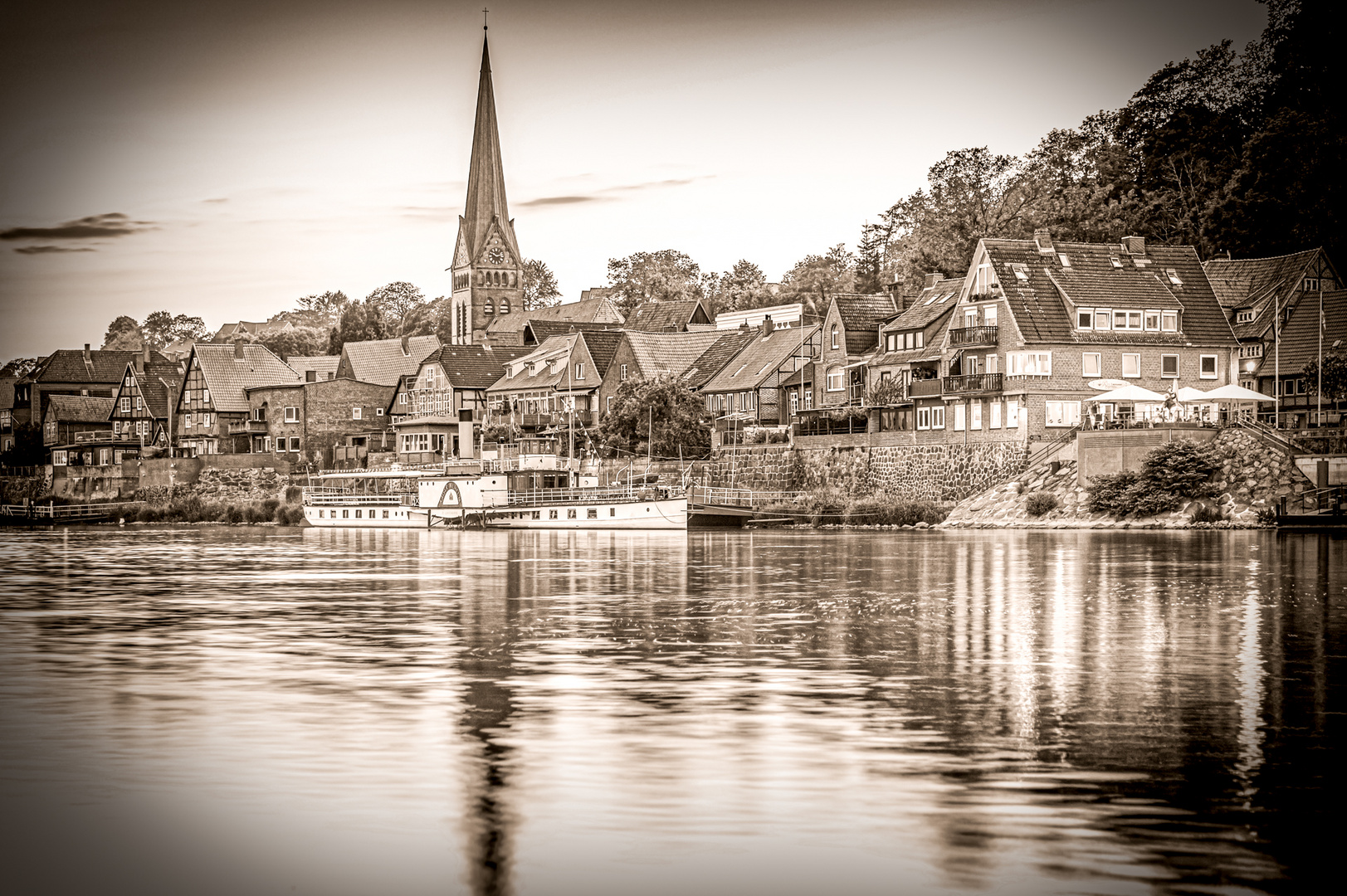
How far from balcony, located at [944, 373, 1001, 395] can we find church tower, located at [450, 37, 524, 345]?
338 feet

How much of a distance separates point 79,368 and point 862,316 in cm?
9484

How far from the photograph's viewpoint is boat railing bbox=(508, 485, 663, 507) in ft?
266

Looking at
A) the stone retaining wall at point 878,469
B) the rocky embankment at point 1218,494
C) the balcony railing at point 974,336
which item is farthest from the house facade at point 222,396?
the rocky embankment at point 1218,494

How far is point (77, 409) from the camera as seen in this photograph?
14500 cm

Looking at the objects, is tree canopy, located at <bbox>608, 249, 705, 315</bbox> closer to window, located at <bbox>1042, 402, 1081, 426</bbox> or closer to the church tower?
the church tower

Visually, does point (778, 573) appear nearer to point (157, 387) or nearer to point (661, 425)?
point (661, 425)

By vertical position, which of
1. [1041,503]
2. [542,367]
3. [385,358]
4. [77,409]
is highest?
[385,358]

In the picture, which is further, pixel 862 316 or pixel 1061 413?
pixel 862 316

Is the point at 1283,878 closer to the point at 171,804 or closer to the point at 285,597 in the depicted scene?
the point at 171,804

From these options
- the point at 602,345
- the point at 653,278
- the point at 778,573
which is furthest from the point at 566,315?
the point at 778,573

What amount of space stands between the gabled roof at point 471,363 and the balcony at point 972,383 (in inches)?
2283

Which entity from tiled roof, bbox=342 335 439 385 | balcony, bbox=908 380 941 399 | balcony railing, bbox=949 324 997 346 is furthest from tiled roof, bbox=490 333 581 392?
balcony railing, bbox=949 324 997 346

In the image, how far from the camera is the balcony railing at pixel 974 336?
2997 inches

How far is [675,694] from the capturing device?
22031 mm
